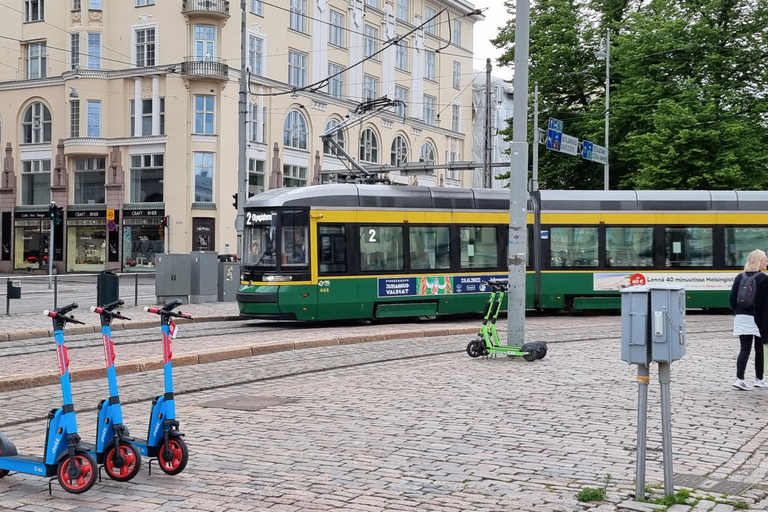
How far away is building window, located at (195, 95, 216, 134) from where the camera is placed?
153 ft

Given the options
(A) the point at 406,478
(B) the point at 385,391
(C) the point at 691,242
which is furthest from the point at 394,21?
(A) the point at 406,478

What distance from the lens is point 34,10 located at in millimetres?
51281

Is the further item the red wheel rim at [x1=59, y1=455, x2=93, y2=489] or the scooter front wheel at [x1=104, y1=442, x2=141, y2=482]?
the scooter front wheel at [x1=104, y1=442, x2=141, y2=482]

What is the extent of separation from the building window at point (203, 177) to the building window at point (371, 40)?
13801mm

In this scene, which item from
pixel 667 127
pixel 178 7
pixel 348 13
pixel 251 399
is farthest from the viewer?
pixel 348 13

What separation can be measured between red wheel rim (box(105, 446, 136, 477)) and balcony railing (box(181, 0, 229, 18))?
4204 centimetres

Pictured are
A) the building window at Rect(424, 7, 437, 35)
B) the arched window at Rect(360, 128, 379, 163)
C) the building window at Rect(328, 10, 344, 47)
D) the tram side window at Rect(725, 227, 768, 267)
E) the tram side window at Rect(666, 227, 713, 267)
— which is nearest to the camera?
the tram side window at Rect(666, 227, 713, 267)

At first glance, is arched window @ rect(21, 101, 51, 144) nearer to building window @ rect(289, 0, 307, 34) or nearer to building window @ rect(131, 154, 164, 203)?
building window @ rect(131, 154, 164, 203)

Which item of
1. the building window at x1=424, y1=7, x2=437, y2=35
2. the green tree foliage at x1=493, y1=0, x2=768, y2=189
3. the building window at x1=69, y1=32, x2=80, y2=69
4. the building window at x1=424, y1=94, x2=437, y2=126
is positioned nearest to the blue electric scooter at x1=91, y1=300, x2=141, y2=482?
the green tree foliage at x1=493, y1=0, x2=768, y2=189

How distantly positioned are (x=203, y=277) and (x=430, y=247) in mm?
7725

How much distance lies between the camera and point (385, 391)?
34.0ft

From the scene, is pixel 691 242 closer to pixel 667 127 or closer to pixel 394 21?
pixel 667 127

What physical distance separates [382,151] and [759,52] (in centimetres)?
2720

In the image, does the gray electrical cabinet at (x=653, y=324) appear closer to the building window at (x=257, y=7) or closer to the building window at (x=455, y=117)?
the building window at (x=257, y=7)
